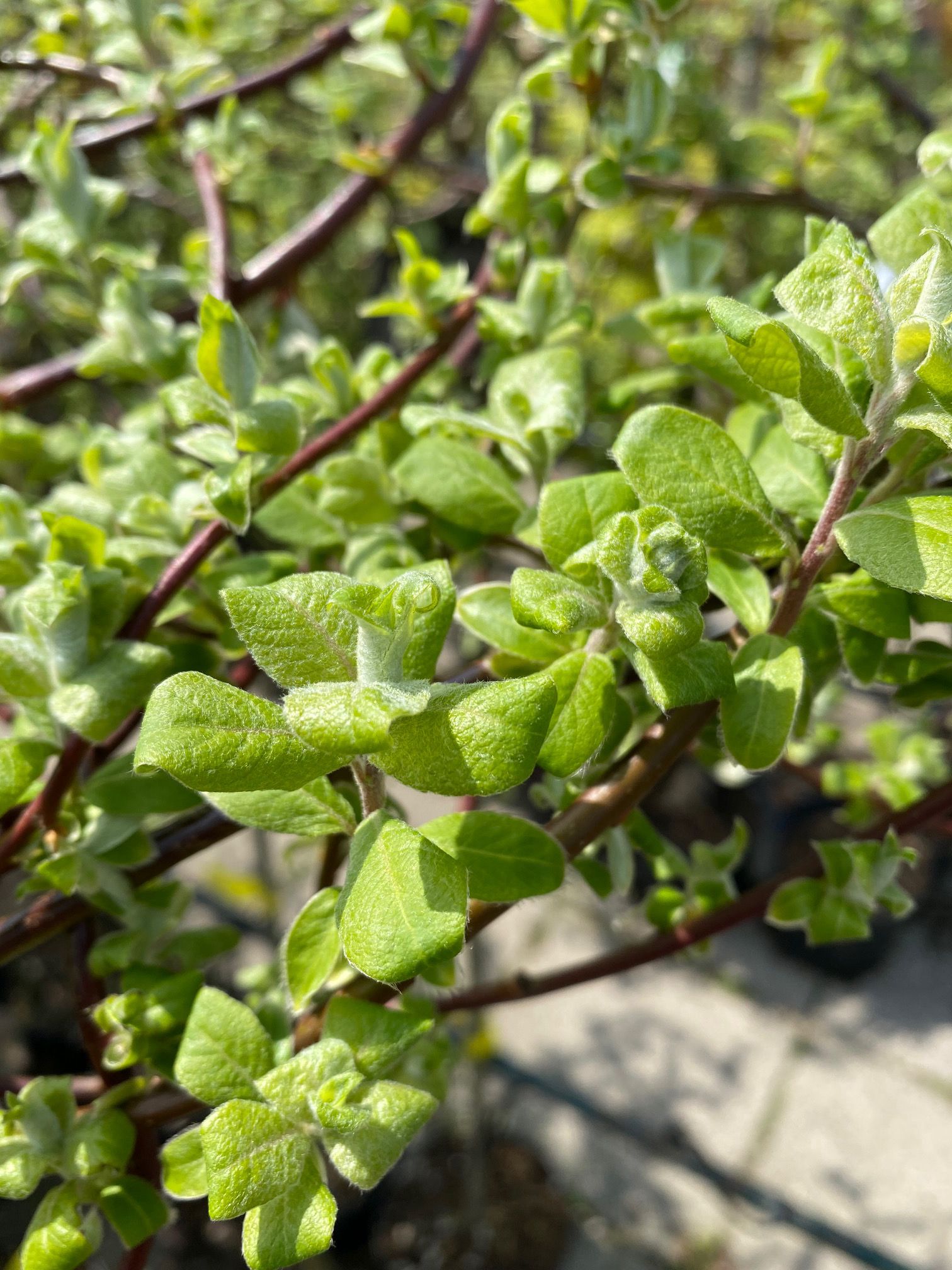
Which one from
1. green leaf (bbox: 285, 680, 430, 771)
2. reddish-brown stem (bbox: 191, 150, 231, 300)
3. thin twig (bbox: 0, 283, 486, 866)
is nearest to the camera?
green leaf (bbox: 285, 680, 430, 771)

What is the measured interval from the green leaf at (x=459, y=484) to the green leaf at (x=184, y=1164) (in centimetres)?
37

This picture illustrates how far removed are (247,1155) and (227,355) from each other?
1.40 feet

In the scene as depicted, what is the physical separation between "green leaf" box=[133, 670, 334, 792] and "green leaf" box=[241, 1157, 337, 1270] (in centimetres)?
20

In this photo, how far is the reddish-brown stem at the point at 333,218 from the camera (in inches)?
34.9

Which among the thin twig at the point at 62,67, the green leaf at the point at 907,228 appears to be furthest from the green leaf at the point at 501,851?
the thin twig at the point at 62,67

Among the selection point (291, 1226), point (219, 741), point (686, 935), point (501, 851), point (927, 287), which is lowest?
point (686, 935)

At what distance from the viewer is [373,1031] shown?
0.47 meters

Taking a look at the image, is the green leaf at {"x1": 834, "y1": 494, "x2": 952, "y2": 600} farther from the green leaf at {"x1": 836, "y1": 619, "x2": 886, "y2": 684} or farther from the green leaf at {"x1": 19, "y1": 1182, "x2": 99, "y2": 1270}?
the green leaf at {"x1": 19, "y1": 1182, "x2": 99, "y2": 1270}

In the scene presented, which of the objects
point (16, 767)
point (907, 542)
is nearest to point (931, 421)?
point (907, 542)

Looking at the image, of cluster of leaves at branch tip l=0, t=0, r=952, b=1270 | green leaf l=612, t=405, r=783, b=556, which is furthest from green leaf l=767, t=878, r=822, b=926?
green leaf l=612, t=405, r=783, b=556

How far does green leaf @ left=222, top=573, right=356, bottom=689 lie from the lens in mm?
390

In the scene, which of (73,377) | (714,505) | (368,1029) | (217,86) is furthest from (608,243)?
(368,1029)

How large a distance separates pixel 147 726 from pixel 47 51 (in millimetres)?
959

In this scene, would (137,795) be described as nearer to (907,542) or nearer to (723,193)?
(907,542)
